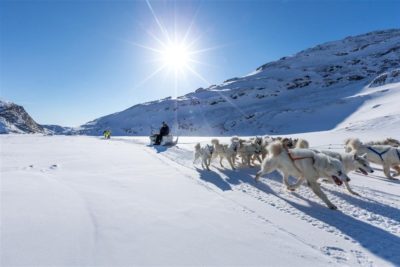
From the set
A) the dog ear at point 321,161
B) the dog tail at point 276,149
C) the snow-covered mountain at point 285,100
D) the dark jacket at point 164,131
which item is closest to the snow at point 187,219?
the dog ear at point 321,161

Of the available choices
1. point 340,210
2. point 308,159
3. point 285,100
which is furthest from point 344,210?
point 285,100

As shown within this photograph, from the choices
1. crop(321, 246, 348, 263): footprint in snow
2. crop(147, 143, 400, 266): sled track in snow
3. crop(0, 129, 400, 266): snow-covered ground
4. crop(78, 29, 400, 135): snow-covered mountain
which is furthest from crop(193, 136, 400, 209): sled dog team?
crop(78, 29, 400, 135): snow-covered mountain

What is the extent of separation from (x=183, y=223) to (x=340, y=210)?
3547 mm

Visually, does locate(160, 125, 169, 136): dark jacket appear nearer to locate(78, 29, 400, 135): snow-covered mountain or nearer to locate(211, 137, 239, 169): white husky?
locate(211, 137, 239, 169): white husky

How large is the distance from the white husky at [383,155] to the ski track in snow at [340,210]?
2.74 m

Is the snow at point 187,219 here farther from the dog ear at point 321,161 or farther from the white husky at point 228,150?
the dog ear at point 321,161

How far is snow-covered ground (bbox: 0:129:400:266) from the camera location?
3160 millimetres

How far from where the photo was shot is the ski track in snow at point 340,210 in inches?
160

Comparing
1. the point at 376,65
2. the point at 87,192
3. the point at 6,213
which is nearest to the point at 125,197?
the point at 87,192

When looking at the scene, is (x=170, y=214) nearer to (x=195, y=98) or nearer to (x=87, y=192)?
(x=87, y=192)

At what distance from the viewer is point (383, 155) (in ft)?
31.9

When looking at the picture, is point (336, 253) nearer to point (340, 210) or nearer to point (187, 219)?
point (187, 219)

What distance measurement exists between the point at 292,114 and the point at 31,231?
45006 millimetres

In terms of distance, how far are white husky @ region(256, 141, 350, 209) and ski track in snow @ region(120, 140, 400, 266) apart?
45 cm
